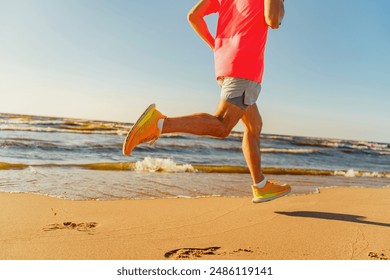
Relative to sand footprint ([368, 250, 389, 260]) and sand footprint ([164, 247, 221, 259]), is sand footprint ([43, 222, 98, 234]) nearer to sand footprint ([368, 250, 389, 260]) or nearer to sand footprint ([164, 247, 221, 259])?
sand footprint ([164, 247, 221, 259])

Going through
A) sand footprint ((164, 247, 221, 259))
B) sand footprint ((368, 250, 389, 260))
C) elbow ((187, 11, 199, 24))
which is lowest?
sand footprint ((164, 247, 221, 259))

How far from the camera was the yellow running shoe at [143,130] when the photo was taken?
8.34ft

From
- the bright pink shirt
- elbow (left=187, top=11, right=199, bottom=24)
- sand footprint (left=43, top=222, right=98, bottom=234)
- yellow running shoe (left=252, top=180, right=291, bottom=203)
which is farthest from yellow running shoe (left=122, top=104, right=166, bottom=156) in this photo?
yellow running shoe (left=252, top=180, right=291, bottom=203)

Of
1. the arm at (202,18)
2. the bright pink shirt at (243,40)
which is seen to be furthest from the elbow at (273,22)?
the arm at (202,18)

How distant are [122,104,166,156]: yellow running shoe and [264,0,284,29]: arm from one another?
1.07 meters

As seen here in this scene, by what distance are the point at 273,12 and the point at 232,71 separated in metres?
0.51

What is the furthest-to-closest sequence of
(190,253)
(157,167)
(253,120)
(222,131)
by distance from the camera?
(157,167), (253,120), (222,131), (190,253)

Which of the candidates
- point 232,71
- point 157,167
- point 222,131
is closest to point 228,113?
point 222,131

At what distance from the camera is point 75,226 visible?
251 cm

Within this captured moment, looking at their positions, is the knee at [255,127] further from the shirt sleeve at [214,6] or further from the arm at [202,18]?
the shirt sleeve at [214,6]

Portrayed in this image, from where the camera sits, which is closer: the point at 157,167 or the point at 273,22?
the point at 273,22

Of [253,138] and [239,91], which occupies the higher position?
[239,91]

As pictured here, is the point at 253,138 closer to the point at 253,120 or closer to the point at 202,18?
the point at 253,120

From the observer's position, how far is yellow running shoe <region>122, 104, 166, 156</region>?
2543mm
